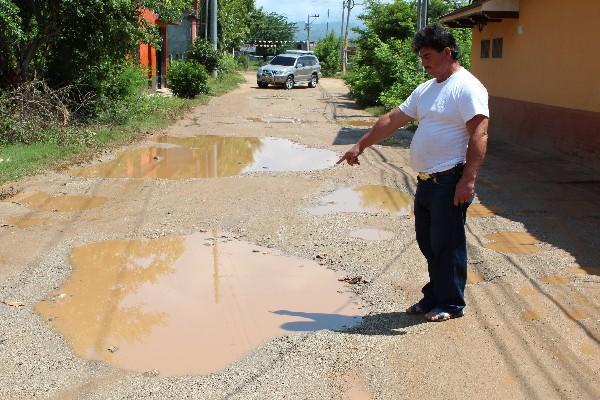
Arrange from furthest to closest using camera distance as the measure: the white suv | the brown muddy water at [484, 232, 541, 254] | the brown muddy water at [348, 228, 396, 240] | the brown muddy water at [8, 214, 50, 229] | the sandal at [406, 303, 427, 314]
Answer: the white suv → the brown muddy water at [8, 214, 50, 229] → the brown muddy water at [348, 228, 396, 240] → the brown muddy water at [484, 232, 541, 254] → the sandal at [406, 303, 427, 314]

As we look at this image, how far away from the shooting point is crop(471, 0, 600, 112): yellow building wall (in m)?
10.9

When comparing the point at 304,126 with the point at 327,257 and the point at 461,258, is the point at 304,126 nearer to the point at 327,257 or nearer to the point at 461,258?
the point at 327,257

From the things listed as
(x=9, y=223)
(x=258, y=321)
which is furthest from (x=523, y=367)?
(x=9, y=223)

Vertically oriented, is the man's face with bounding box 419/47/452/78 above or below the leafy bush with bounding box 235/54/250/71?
below

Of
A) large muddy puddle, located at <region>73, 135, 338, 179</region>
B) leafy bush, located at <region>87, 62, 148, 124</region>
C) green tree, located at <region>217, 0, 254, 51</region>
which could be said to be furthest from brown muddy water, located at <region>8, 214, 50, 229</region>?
green tree, located at <region>217, 0, 254, 51</region>

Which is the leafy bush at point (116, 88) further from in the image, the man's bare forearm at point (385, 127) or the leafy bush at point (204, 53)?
the leafy bush at point (204, 53)

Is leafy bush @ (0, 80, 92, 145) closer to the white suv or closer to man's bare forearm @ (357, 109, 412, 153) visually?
man's bare forearm @ (357, 109, 412, 153)

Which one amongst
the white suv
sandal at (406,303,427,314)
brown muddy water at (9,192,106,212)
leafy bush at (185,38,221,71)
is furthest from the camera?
the white suv

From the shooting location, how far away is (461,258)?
4.41 meters

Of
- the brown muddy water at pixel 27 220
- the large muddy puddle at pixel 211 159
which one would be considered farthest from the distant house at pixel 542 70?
the brown muddy water at pixel 27 220

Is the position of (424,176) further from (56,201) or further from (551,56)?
(551,56)

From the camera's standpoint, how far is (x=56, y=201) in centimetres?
827

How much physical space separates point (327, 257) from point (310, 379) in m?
2.44

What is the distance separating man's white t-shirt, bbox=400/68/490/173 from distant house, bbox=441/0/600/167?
7.17m
